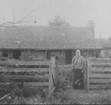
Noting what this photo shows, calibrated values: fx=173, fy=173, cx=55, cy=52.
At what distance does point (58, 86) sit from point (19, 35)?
15.8 meters

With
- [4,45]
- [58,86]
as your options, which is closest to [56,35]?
[4,45]

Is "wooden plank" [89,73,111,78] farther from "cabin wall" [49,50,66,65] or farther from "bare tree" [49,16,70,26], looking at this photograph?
"bare tree" [49,16,70,26]

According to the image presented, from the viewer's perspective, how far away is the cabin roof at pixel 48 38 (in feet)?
66.5

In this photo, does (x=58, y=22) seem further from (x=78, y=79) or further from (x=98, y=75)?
(x=98, y=75)

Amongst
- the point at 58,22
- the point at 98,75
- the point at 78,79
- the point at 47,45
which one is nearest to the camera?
the point at 98,75

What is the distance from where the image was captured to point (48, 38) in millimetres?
22141

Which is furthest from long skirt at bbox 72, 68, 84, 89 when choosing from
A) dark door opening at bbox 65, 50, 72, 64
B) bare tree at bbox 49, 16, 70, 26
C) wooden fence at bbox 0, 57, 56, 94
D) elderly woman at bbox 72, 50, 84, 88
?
bare tree at bbox 49, 16, 70, 26

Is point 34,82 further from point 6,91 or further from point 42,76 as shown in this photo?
point 6,91

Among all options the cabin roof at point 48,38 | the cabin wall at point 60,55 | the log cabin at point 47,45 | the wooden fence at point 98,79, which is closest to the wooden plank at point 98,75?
the wooden fence at point 98,79

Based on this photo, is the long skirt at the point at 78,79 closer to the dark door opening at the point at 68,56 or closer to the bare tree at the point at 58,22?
the dark door opening at the point at 68,56

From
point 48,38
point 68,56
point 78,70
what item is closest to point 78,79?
point 78,70

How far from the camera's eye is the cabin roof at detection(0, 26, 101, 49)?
20.3m

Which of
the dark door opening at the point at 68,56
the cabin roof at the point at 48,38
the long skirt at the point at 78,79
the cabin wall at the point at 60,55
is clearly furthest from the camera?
the dark door opening at the point at 68,56

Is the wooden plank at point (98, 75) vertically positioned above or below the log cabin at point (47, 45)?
below
